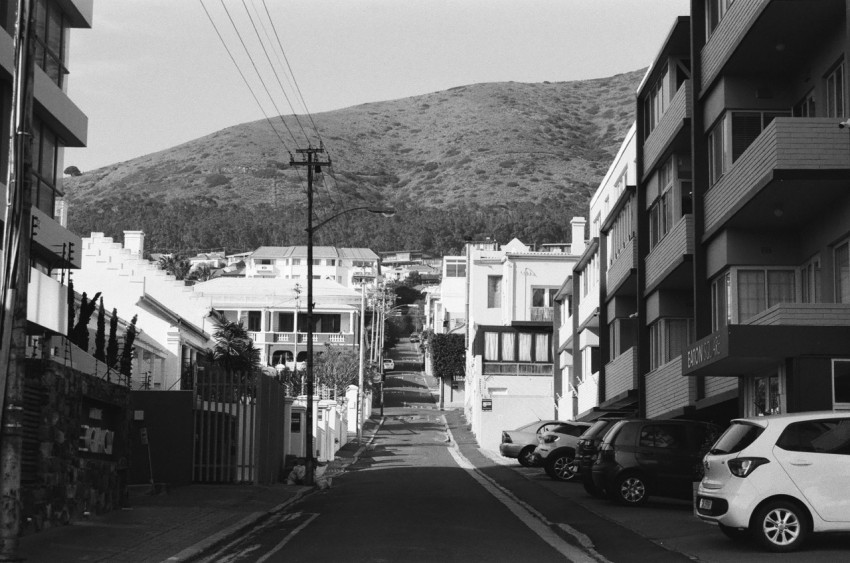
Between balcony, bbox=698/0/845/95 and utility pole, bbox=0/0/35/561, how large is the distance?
13654mm

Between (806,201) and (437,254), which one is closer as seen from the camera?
(806,201)

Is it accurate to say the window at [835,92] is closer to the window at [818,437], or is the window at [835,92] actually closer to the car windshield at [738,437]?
the car windshield at [738,437]

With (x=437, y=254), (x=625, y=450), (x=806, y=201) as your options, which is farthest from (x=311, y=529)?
(x=437, y=254)

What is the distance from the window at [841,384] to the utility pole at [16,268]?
13536mm

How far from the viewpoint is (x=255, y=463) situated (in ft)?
103

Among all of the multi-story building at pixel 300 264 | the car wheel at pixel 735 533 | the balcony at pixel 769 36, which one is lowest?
the car wheel at pixel 735 533

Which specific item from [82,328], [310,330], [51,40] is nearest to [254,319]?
[310,330]

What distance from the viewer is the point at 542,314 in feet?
243

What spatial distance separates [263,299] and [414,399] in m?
15.0

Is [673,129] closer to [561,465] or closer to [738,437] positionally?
[561,465]

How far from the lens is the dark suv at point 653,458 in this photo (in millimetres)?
24062

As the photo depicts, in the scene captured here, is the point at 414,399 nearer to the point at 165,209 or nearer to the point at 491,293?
the point at 491,293

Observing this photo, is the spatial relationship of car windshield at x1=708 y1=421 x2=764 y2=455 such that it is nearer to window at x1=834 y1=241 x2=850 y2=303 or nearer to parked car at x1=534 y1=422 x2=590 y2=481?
window at x1=834 y1=241 x2=850 y2=303

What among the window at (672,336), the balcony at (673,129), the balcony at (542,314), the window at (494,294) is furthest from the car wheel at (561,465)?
the window at (494,294)
